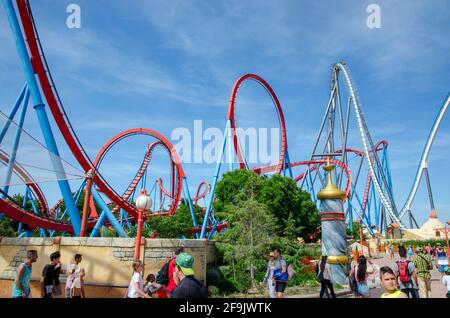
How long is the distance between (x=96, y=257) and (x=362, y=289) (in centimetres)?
678

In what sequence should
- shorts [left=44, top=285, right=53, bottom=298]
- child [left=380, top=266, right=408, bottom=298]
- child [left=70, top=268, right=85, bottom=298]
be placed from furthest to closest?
child [left=70, top=268, right=85, bottom=298] < shorts [left=44, top=285, right=53, bottom=298] < child [left=380, top=266, right=408, bottom=298]

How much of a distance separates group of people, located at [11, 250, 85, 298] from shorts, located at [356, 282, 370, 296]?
15.8 feet

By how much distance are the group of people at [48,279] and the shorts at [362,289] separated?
4.81 metres

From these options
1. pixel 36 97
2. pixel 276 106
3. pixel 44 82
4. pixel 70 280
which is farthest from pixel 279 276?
pixel 276 106

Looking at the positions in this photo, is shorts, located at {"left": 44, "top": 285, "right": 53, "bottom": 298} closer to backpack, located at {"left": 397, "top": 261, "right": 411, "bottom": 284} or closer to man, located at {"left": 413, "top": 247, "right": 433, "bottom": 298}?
backpack, located at {"left": 397, "top": 261, "right": 411, "bottom": 284}

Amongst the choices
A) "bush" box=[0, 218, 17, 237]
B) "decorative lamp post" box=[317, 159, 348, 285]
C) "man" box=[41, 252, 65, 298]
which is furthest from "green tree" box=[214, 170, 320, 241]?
"man" box=[41, 252, 65, 298]

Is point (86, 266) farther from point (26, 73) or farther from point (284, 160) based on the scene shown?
point (284, 160)

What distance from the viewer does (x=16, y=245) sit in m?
10.2

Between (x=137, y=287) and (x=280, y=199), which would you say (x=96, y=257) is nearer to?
(x=137, y=287)

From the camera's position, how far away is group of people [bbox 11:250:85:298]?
5.13m

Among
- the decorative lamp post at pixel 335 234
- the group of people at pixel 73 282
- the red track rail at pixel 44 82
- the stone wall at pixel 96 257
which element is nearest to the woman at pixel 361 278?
the group of people at pixel 73 282

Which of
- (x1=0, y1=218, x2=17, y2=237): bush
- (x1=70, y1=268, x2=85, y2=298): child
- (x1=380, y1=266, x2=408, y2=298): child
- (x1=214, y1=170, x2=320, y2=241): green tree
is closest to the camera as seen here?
(x1=380, y1=266, x2=408, y2=298): child

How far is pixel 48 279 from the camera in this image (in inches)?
215
